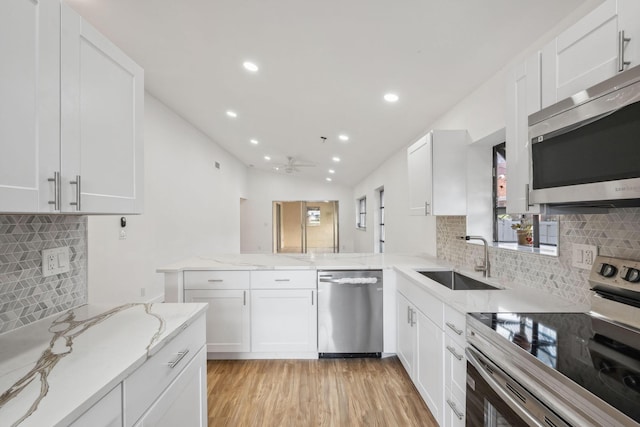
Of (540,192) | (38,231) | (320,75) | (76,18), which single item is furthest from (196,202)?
(540,192)

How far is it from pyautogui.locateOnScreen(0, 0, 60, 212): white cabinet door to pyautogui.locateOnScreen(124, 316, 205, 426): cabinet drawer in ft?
1.94

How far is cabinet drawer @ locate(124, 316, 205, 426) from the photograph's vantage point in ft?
2.98

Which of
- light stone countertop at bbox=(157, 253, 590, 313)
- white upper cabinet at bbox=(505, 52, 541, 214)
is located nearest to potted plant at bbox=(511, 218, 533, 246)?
light stone countertop at bbox=(157, 253, 590, 313)

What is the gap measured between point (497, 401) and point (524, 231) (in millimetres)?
1432

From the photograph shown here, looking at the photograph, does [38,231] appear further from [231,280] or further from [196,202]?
[196,202]

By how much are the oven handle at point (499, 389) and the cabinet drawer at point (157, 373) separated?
1.23 m

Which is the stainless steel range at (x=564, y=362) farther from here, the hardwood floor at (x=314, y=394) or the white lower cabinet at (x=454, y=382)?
the hardwood floor at (x=314, y=394)

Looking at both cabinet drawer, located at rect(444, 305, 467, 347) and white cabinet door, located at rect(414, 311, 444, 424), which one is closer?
cabinet drawer, located at rect(444, 305, 467, 347)

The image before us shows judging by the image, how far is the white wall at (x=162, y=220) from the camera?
11.6ft

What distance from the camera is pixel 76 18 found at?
3.28ft

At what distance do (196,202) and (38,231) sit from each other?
483cm

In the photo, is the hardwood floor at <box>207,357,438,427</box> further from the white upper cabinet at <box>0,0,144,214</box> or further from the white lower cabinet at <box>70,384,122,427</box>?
the white upper cabinet at <box>0,0,144,214</box>

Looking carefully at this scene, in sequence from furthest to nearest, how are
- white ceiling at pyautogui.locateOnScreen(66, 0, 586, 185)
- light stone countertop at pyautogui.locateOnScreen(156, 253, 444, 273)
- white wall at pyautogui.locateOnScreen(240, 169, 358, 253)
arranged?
1. white wall at pyautogui.locateOnScreen(240, 169, 358, 253)
2. light stone countertop at pyautogui.locateOnScreen(156, 253, 444, 273)
3. white ceiling at pyautogui.locateOnScreen(66, 0, 586, 185)

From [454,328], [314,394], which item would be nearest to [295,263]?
[314,394]
